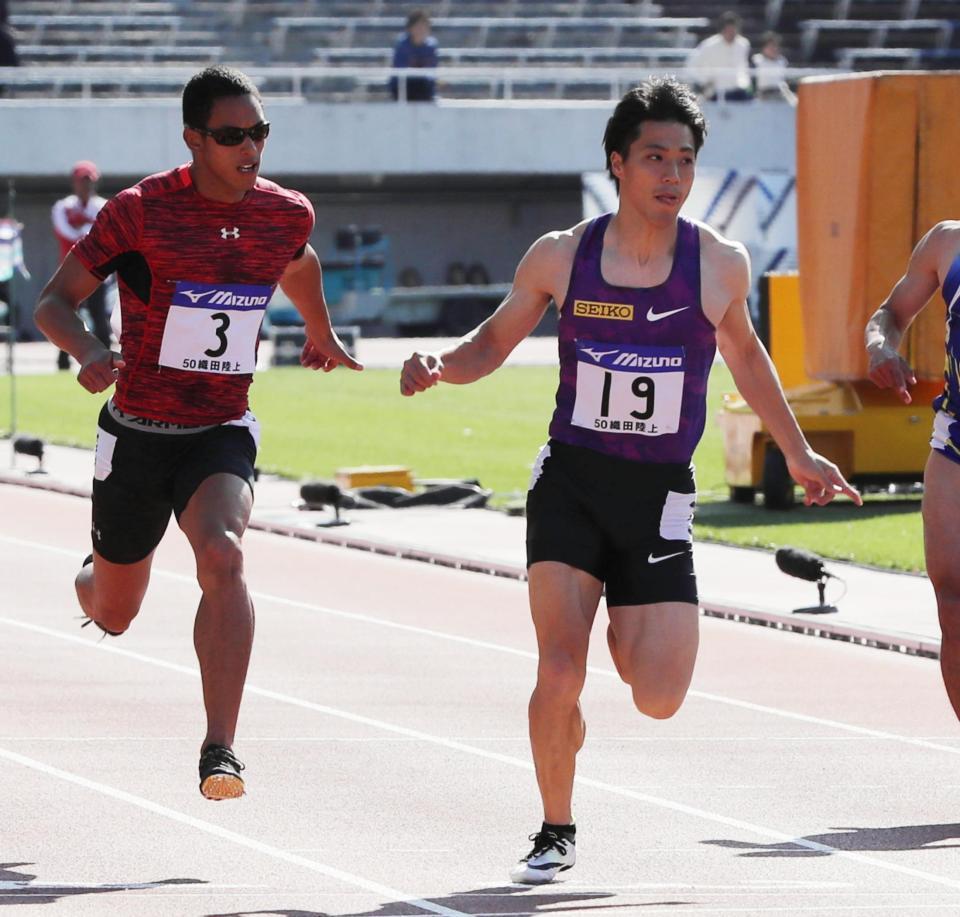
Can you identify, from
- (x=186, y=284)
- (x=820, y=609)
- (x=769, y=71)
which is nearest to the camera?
(x=186, y=284)

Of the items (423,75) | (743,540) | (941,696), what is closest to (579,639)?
(941,696)

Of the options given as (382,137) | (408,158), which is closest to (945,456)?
(382,137)

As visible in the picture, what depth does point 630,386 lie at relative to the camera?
6.38m

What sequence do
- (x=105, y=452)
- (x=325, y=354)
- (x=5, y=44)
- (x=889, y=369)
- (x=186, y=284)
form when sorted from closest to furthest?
1. (x=889, y=369)
2. (x=186, y=284)
3. (x=105, y=452)
4. (x=325, y=354)
5. (x=5, y=44)

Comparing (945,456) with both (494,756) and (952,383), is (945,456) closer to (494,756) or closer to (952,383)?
(952,383)

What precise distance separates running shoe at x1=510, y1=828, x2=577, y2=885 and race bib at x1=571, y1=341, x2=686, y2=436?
1112 millimetres

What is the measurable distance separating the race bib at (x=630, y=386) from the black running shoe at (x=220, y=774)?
1.34 m

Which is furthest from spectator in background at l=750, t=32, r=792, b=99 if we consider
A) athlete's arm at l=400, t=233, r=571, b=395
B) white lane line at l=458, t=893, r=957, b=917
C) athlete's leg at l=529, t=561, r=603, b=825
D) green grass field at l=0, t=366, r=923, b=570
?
white lane line at l=458, t=893, r=957, b=917

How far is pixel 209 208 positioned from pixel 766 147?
33000 millimetres

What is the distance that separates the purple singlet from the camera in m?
6.38

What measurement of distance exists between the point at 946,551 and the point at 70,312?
8.82 feet

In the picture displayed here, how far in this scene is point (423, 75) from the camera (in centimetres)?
3728

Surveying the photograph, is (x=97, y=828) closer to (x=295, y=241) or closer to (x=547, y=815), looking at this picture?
(x=547, y=815)

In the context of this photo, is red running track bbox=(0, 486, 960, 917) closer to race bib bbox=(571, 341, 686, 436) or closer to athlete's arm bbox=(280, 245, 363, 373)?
race bib bbox=(571, 341, 686, 436)
